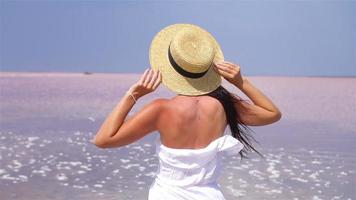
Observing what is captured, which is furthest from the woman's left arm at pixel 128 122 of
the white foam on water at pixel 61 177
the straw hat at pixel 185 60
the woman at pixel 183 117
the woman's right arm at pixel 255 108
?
the white foam on water at pixel 61 177

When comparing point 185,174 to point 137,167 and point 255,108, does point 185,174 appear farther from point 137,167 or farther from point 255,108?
point 137,167

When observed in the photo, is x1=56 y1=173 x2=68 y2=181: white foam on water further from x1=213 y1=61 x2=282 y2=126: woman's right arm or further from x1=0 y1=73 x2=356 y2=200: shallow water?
x1=213 y1=61 x2=282 y2=126: woman's right arm

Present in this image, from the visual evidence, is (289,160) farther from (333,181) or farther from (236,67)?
(236,67)

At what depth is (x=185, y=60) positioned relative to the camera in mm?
2607

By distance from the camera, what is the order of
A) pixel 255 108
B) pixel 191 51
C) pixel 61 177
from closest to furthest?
1. pixel 191 51
2. pixel 255 108
3. pixel 61 177

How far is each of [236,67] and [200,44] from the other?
0.19 meters

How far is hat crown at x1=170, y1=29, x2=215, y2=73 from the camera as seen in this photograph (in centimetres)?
261

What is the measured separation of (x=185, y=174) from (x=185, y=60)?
47cm

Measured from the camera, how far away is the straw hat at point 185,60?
8.57 feet

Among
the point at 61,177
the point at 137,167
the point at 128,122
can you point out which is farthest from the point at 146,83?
the point at 137,167

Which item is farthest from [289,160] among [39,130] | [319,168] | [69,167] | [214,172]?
[214,172]

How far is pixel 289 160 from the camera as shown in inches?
356

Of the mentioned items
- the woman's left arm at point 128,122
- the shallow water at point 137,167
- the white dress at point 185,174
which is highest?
the woman's left arm at point 128,122

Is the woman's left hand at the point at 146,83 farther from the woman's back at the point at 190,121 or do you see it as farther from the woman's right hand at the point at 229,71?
the woman's right hand at the point at 229,71
